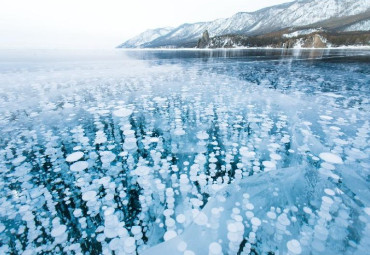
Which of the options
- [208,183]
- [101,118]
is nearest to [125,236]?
[208,183]

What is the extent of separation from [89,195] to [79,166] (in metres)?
1.16

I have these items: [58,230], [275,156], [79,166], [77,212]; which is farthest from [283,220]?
[79,166]

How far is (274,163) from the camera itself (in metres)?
4.52

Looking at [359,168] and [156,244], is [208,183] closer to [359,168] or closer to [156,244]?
[156,244]

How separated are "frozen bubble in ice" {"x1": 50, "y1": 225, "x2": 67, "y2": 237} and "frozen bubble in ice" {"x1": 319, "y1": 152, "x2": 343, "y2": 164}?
5.13m

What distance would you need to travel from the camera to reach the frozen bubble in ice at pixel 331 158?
177 inches

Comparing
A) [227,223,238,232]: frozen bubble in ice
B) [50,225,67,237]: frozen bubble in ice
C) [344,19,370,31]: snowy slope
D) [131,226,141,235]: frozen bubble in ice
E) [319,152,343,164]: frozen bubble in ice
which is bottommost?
[227,223,238,232]: frozen bubble in ice

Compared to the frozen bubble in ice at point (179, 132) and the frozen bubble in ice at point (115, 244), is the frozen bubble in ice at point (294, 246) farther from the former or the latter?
the frozen bubble in ice at point (179, 132)

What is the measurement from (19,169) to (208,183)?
4102mm

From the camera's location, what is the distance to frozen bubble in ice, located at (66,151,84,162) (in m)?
4.88

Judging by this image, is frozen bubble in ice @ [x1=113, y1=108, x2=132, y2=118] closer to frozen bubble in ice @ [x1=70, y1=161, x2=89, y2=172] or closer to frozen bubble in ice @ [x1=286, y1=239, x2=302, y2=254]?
frozen bubble in ice @ [x1=70, y1=161, x2=89, y2=172]

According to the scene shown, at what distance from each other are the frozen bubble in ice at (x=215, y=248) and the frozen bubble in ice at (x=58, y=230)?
2.09 meters

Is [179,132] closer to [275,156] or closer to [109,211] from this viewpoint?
[275,156]

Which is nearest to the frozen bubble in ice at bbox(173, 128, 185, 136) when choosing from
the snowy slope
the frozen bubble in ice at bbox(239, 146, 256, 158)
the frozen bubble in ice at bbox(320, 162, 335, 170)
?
the frozen bubble in ice at bbox(239, 146, 256, 158)
